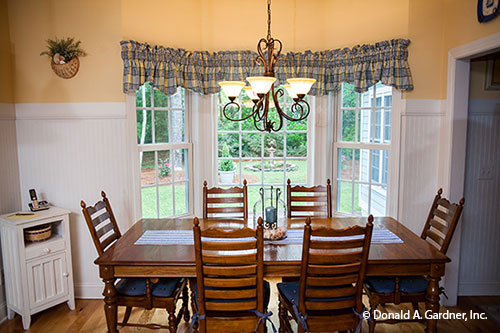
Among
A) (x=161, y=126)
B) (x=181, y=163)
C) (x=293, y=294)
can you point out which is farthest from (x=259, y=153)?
(x=293, y=294)

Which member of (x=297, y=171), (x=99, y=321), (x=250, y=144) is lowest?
(x=99, y=321)

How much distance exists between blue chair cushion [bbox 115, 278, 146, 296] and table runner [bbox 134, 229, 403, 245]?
0.28m

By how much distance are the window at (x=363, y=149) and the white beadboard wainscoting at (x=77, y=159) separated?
2194 mm

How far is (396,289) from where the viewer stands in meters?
2.43

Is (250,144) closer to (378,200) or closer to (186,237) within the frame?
(378,200)

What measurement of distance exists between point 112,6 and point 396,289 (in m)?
3.22

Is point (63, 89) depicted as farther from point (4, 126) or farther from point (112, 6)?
point (112, 6)

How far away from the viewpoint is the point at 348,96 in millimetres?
3795

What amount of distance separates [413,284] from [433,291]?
21cm

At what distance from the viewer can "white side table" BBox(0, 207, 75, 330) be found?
2842 millimetres

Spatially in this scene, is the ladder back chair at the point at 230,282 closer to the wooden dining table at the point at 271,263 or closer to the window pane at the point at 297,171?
the wooden dining table at the point at 271,263

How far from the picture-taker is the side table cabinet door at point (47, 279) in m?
2.90

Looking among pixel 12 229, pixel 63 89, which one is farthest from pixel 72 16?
pixel 12 229

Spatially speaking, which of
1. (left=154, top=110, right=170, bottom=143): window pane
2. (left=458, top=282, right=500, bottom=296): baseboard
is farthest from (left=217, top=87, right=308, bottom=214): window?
(left=458, top=282, right=500, bottom=296): baseboard
